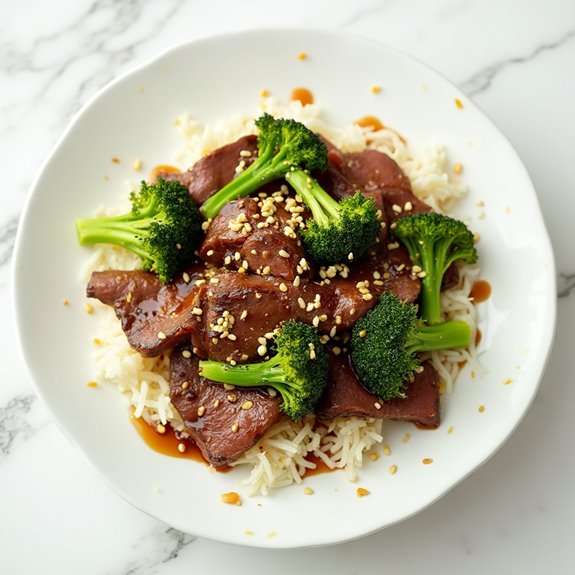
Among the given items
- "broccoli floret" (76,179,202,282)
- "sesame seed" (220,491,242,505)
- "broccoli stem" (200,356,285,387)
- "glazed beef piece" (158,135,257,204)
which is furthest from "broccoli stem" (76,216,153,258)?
"sesame seed" (220,491,242,505)

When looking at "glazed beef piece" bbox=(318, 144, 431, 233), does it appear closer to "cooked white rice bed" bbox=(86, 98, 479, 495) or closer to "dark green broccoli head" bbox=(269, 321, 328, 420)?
"cooked white rice bed" bbox=(86, 98, 479, 495)

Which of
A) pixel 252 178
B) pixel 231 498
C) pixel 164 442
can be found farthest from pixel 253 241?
pixel 231 498

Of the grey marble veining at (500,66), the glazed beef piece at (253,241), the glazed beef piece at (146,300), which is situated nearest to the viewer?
the glazed beef piece at (253,241)

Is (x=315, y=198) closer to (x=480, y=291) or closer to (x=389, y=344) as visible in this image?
(x=389, y=344)

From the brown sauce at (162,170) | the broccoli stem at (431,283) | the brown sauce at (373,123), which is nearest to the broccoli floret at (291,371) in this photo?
the broccoli stem at (431,283)

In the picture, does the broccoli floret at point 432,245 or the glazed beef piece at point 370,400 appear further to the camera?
the broccoli floret at point 432,245

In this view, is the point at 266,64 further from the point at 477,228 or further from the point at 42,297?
the point at 42,297

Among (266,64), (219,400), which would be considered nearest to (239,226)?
(219,400)

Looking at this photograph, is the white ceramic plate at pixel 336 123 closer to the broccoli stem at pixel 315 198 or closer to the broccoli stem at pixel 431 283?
the broccoli stem at pixel 431 283
